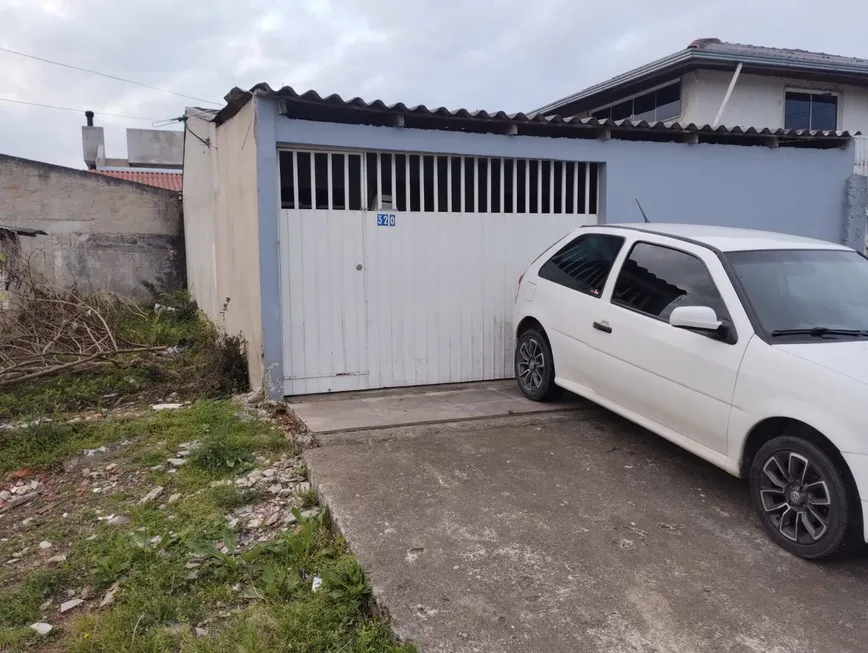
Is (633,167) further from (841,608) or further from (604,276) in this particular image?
(841,608)

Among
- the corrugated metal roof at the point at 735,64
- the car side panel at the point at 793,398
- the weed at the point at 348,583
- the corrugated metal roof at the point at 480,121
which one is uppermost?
the corrugated metal roof at the point at 735,64

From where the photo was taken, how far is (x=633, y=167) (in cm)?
782

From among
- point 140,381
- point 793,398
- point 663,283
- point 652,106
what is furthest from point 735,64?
point 140,381

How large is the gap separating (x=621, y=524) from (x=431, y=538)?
1.16m

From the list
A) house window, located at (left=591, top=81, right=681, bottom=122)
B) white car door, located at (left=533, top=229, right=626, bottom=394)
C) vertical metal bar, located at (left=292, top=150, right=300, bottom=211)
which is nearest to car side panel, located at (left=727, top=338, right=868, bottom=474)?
white car door, located at (left=533, top=229, right=626, bottom=394)

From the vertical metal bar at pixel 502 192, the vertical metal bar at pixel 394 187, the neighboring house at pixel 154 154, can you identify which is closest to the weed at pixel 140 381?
the vertical metal bar at pixel 394 187

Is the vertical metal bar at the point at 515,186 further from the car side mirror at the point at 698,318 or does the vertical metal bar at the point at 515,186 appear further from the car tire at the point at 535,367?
the car side mirror at the point at 698,318

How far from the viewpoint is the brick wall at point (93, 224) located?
39.9ft

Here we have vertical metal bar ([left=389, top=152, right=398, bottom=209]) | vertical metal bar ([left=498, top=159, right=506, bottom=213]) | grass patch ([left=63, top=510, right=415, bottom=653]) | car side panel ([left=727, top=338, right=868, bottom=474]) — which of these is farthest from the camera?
vertical metal bar ([left=498, top=159, right=506, bottom=213])

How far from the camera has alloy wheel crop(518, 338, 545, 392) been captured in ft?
20.6

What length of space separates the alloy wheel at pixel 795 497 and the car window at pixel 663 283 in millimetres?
948

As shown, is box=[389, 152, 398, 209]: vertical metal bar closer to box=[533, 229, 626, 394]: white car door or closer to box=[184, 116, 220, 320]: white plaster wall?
box=[533, 229, 626, 394]: white car door

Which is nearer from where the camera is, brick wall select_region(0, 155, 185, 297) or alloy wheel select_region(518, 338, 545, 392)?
alloy wheel select_region(518, 338, 545, 392)

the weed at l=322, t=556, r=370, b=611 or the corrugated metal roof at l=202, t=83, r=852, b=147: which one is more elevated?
the corrugated metal roof at l=202, t=83, r=852, b=147
